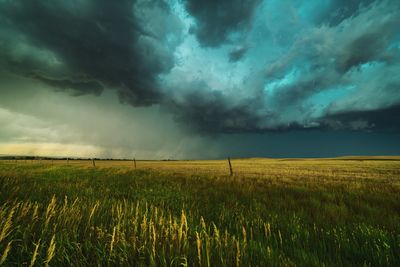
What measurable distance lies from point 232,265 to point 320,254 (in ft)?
4.92

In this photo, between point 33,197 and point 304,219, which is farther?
point 33,197

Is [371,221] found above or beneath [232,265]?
beneath

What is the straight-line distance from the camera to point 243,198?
7090 mm

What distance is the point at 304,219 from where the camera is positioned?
4828 mm

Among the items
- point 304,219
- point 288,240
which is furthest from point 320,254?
point 304,219

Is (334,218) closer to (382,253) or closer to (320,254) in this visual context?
(382,253)

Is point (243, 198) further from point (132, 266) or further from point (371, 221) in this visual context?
point (132, 266)

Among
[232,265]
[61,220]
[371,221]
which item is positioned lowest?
[371,221]

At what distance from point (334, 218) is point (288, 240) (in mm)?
2199

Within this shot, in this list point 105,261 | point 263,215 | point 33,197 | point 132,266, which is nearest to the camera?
point 132,266

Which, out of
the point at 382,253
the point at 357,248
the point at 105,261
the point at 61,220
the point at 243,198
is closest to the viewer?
the point at 105,261

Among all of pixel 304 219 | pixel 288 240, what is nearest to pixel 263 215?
pixel 304 219

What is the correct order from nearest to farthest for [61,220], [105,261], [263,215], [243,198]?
[105,261] < [61,220] < [263,215] < [243,198]

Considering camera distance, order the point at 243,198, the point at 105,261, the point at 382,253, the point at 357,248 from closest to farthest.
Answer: the point at 105,261, the point at 382,253, the point at 357,248, the point at 243,198
